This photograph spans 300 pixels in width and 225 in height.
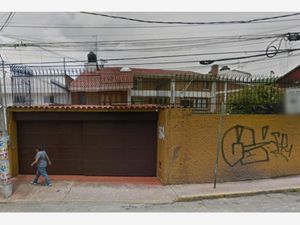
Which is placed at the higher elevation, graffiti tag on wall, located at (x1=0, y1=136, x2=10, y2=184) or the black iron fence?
the black iron fence

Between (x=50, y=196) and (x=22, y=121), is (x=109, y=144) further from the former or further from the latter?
(x=22, y=121)

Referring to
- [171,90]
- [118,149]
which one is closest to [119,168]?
[118,149]

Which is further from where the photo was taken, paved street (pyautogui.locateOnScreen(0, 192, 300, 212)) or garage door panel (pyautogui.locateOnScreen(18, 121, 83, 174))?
garage door panel (pyautogui.locateOnScreen(18, 121, 83, 174))

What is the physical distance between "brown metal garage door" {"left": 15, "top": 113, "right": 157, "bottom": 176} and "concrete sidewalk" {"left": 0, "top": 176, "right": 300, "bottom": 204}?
444 millimetres

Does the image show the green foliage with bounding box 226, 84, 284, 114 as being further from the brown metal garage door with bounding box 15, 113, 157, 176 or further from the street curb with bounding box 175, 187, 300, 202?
the brown metal garage door with bounding box 15, 113, 157, 176

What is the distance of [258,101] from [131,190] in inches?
211

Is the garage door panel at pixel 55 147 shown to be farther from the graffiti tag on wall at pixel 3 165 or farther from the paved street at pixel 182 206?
the paved street at pixel 182 206

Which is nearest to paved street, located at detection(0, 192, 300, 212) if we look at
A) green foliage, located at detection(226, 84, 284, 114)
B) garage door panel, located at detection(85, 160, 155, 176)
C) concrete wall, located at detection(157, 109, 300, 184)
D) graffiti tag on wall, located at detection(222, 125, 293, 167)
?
concrete wall, located at detection(157, 109, 300, 184)

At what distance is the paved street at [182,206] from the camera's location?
5.26 m

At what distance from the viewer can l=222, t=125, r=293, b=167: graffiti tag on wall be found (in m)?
7.32

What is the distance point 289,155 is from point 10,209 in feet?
28.1

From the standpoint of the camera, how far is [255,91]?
325 inches

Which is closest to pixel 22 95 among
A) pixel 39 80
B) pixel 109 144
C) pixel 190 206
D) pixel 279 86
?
pixel 39 80

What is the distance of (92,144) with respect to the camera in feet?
26.3
